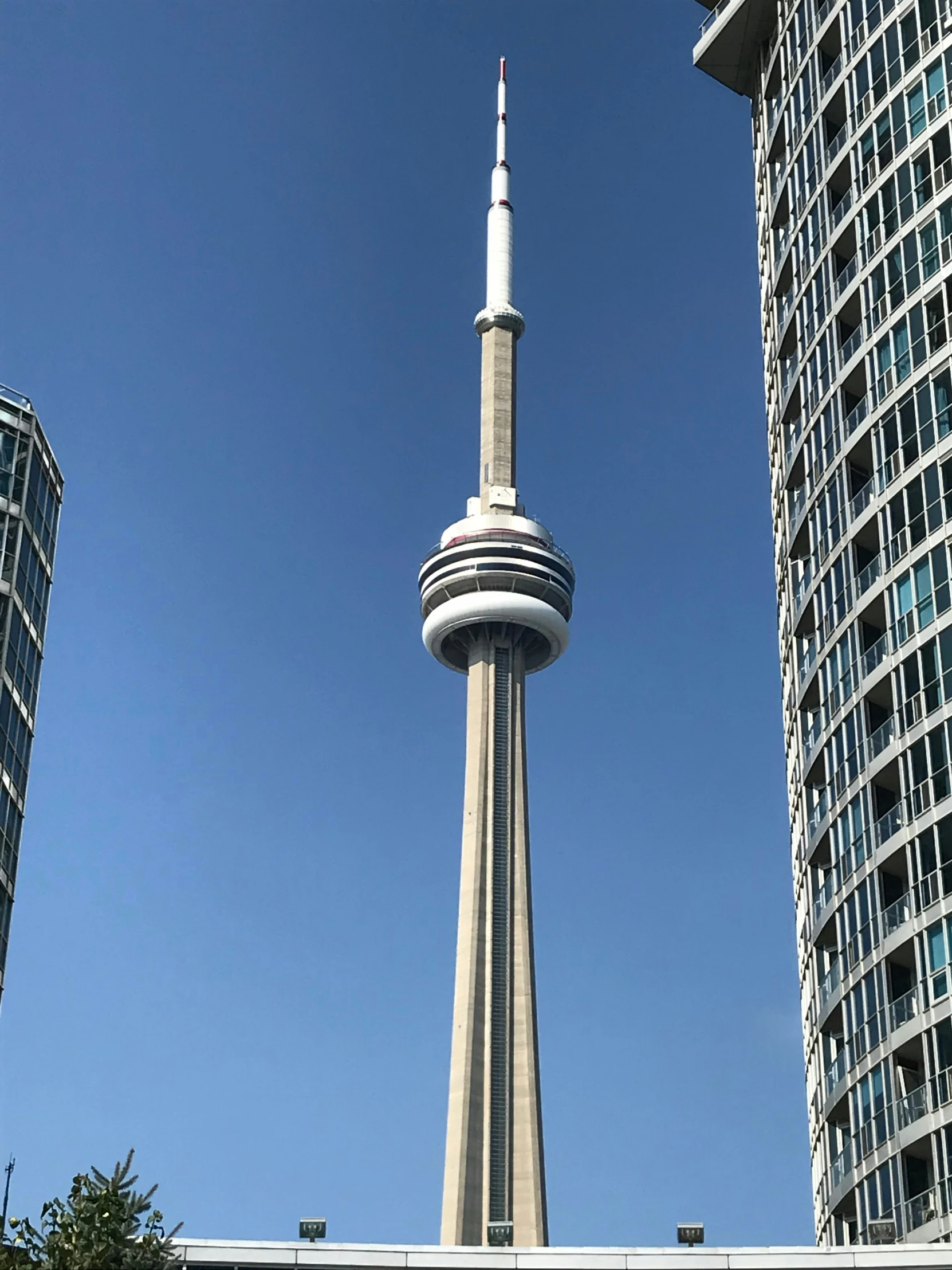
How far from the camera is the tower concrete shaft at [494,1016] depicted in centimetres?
15388

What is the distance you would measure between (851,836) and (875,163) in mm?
24041

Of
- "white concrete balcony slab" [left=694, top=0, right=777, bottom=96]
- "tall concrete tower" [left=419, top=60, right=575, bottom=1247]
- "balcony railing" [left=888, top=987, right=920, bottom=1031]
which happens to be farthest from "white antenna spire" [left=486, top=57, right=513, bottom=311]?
"balcony railing" [left=888, top=987, right=920, bottom=1031]

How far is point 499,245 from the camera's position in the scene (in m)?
195

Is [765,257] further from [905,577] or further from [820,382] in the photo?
[905,577]

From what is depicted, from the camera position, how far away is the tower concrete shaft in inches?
6058

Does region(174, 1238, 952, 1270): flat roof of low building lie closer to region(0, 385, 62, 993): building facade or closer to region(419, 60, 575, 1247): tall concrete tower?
region(0, 385, 62, 993): building facade

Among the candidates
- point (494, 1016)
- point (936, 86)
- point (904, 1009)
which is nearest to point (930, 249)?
point (936, 86)

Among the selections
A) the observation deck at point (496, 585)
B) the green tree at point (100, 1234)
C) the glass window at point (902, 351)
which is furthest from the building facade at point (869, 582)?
the observation deck at point (496, 585)

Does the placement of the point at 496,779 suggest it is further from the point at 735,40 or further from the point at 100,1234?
the point at 100,1234

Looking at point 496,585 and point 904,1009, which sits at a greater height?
point 496,585

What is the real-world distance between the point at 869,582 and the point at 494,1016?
100 meters

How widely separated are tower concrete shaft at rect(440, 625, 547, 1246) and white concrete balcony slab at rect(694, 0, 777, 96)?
288 ft

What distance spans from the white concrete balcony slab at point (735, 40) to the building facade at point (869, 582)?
15.2ft

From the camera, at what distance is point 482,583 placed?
177000 millimetres
